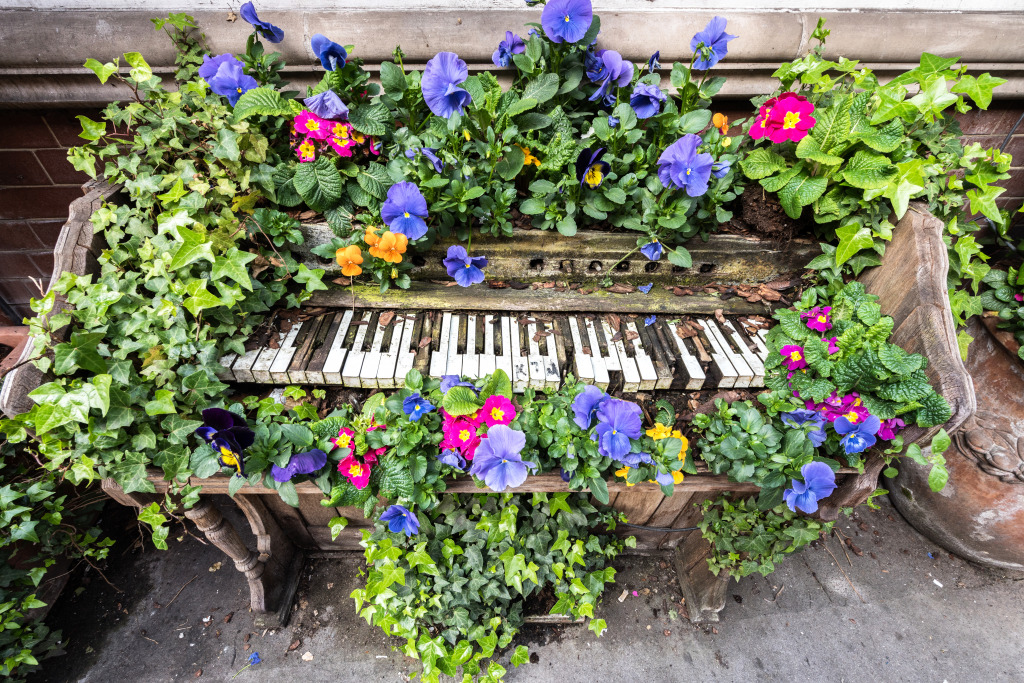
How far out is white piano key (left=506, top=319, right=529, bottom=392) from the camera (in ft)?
5.02

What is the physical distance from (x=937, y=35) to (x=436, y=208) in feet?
7.81

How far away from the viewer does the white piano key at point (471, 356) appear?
1.54 m

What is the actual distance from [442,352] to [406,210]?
499 millimetres

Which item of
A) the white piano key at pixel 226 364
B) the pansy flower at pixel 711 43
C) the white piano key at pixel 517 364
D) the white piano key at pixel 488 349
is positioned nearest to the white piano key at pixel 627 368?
the white piano key at pixel 517 364

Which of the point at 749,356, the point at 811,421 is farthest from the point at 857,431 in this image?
the point at 749,356

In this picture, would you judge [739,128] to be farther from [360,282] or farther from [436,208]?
[360,282]

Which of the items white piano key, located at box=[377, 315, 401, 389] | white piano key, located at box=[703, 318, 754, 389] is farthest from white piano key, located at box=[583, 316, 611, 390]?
white piano key, located at box=[377, 315, 401, 389]

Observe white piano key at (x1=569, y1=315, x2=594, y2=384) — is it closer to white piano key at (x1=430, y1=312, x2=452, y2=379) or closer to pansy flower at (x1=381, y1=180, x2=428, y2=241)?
white piano key at (x1=430, y1=312, x2=452, y2=379)

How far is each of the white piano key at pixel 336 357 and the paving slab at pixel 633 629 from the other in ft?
4.66

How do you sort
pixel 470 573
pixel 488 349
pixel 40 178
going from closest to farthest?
pixel 488 349
pixel 470 573
pixel 40 178

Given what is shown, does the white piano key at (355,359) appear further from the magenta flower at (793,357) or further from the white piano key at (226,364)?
the magenta flower at (793,357)

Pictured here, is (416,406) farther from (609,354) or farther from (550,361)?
(609,354)

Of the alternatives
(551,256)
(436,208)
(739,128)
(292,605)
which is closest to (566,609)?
(292,605)

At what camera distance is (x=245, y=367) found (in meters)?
1.49
